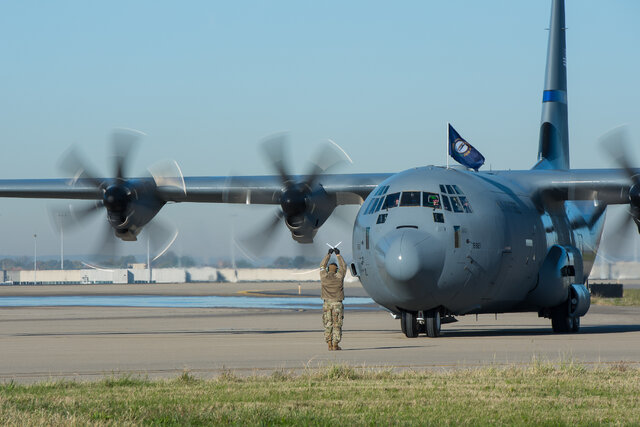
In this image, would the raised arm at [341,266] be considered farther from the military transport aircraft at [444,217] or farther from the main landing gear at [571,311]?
the main landing gear at [571,311]

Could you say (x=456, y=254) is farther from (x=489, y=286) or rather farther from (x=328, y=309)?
(x=328, y=309)

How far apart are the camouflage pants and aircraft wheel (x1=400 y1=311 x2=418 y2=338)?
3.83 meters

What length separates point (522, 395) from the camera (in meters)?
12.0

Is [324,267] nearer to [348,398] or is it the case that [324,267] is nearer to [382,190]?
[382,190]

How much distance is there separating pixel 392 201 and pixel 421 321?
3.06m

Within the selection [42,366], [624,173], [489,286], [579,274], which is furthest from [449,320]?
[42,366]

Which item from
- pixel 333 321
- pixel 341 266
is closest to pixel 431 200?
pixel 341 266

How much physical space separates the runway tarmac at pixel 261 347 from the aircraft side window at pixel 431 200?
3026 millimetres

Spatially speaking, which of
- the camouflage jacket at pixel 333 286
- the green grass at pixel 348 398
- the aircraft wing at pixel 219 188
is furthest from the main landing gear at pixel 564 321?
the green grass at pixel 348 398

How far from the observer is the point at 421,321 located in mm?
23625

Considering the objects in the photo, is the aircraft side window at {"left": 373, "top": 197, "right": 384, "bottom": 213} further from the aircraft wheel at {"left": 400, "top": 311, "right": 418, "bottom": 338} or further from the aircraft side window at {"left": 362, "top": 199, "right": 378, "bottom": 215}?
the aircraft wheel at {"left": 400, "top": 311, "right": 418, "bottom": 338}

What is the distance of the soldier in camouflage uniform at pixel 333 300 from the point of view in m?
19.2

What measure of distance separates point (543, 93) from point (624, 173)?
32.0ft

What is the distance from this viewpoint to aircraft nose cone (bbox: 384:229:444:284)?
2120 cm
